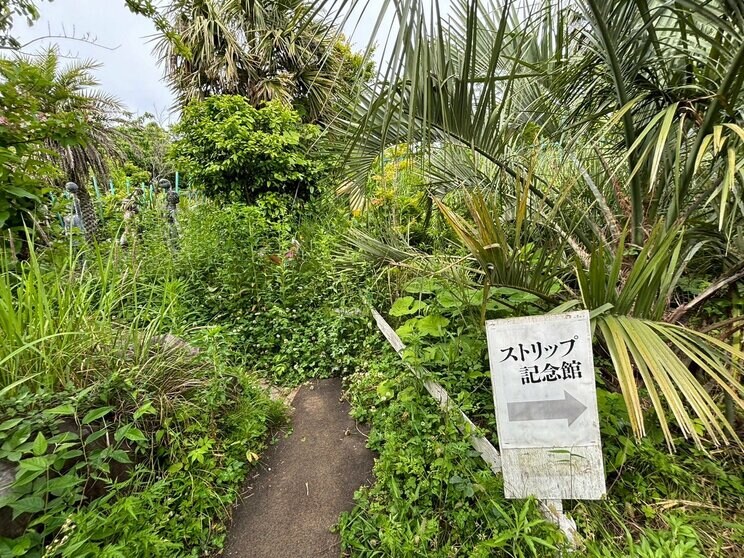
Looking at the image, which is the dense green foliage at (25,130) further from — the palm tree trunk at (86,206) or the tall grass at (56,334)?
the palm tree trunk at (86,206)

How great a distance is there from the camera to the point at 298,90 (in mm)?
5734

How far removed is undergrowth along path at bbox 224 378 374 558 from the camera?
135 cm

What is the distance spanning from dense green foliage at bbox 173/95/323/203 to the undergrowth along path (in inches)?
121

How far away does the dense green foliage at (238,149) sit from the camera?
3848 millimetres

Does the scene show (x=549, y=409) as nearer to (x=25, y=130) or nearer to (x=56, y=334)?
(x=56, y=334)

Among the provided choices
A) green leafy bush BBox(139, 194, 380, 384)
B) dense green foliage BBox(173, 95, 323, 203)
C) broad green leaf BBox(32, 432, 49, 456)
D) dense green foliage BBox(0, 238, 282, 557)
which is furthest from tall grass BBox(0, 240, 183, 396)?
dense green foliage BBox(173, 95, 323, 203)

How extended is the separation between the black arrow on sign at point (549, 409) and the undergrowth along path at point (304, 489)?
849 mm

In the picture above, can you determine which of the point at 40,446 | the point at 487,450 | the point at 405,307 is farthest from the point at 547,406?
the point at 40,446

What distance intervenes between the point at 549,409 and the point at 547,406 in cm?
1

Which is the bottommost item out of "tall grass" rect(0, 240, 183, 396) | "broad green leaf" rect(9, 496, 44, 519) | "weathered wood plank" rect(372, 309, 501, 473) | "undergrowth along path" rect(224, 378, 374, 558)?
"undergrowth along path" rect(224, 378, 374, 558)

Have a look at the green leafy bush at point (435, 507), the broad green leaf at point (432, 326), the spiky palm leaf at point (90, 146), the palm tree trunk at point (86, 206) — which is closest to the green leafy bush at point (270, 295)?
the broad green leaf at point (432, 326)

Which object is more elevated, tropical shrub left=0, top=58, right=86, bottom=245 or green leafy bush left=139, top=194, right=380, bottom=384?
tropical shrub left=0, top=58, right=86, bottom=245

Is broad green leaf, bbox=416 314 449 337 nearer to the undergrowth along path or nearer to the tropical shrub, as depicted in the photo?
the undergrowth along path

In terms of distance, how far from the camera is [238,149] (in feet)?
12.6
